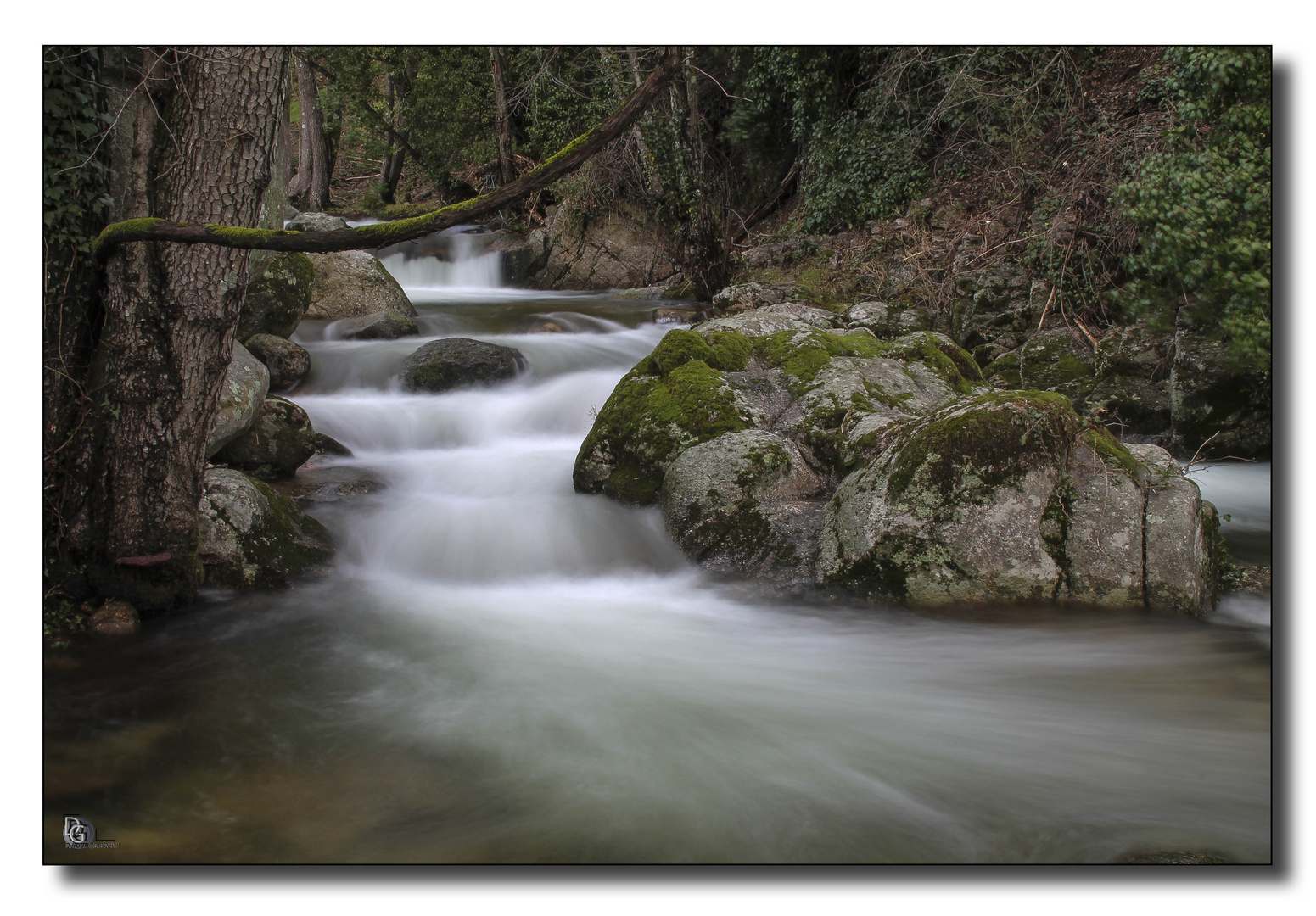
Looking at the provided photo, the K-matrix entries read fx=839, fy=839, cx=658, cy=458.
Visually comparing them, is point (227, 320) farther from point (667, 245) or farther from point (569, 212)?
point (569, 212)

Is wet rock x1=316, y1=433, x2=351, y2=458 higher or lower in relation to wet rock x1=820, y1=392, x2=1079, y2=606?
higher

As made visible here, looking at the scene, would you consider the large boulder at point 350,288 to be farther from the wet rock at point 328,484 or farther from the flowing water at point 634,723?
the flowing water at point 634,723

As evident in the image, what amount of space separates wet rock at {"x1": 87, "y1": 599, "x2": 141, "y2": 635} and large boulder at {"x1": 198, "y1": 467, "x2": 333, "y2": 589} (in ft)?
1.41

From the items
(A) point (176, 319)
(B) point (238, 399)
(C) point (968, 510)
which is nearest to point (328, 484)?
(B) point (238, 399)

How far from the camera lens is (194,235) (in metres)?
3.04

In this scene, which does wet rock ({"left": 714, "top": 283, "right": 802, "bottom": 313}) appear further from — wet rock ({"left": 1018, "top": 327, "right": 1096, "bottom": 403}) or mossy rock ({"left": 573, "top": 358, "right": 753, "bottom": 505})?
mossy rock ({"left": 573, "top": 358, "right": 753, "bottom": 505})

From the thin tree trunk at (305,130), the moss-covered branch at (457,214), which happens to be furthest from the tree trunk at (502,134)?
the moss-covered branch at (457,214)

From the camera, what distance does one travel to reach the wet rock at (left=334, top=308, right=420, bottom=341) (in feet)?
29.6

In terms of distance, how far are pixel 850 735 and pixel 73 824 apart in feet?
8.85

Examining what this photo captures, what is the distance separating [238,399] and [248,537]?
146cm

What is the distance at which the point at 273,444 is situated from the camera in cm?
587

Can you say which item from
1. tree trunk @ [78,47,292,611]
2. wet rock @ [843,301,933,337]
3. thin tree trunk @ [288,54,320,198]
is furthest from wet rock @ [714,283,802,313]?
thin tree trunk @ [288,54,320,198]
